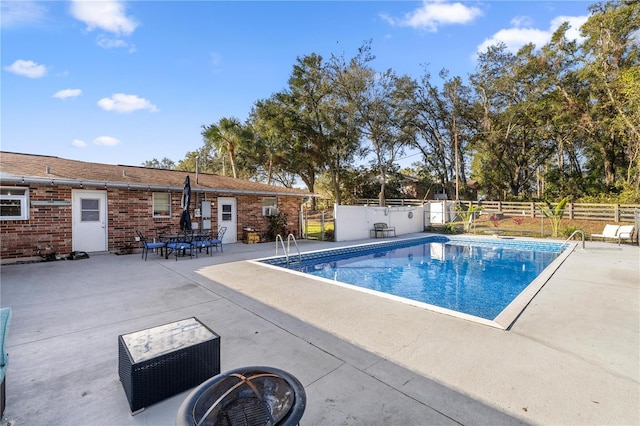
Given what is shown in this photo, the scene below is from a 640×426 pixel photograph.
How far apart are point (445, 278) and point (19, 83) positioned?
15.4 metres

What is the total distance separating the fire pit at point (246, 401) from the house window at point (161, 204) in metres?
11.4

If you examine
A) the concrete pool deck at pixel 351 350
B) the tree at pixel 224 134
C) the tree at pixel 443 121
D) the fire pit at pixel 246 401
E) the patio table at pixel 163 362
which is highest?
the tree at pixel 443 121

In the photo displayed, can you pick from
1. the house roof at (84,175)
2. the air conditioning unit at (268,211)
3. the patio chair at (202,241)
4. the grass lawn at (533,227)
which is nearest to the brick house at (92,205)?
the house roof at (84,175)

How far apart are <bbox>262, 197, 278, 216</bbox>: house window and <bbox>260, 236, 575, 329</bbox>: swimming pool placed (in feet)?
14.4

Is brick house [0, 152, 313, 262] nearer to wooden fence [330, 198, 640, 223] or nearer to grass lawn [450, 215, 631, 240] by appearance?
grass lawn [450, 215, 631, 240]

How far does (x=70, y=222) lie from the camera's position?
384 inches

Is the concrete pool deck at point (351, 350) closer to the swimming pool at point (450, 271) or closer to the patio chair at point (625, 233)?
the swimming pool at point (450, 271)

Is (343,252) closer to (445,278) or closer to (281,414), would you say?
(445,278)

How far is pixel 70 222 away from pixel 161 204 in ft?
9.37

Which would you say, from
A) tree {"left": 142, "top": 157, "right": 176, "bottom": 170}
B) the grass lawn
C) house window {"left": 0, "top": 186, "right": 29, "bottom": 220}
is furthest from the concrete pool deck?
tree {"left": 142, "top": 157, "right": 176, "bottom": 170}

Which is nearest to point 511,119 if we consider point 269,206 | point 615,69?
point 615,69

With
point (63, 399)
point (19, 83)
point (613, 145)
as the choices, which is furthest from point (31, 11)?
point (613, 145)

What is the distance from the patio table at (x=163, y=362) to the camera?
97.2 inches

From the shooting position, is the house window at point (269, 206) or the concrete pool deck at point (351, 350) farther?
the house window at point (269, 206)
